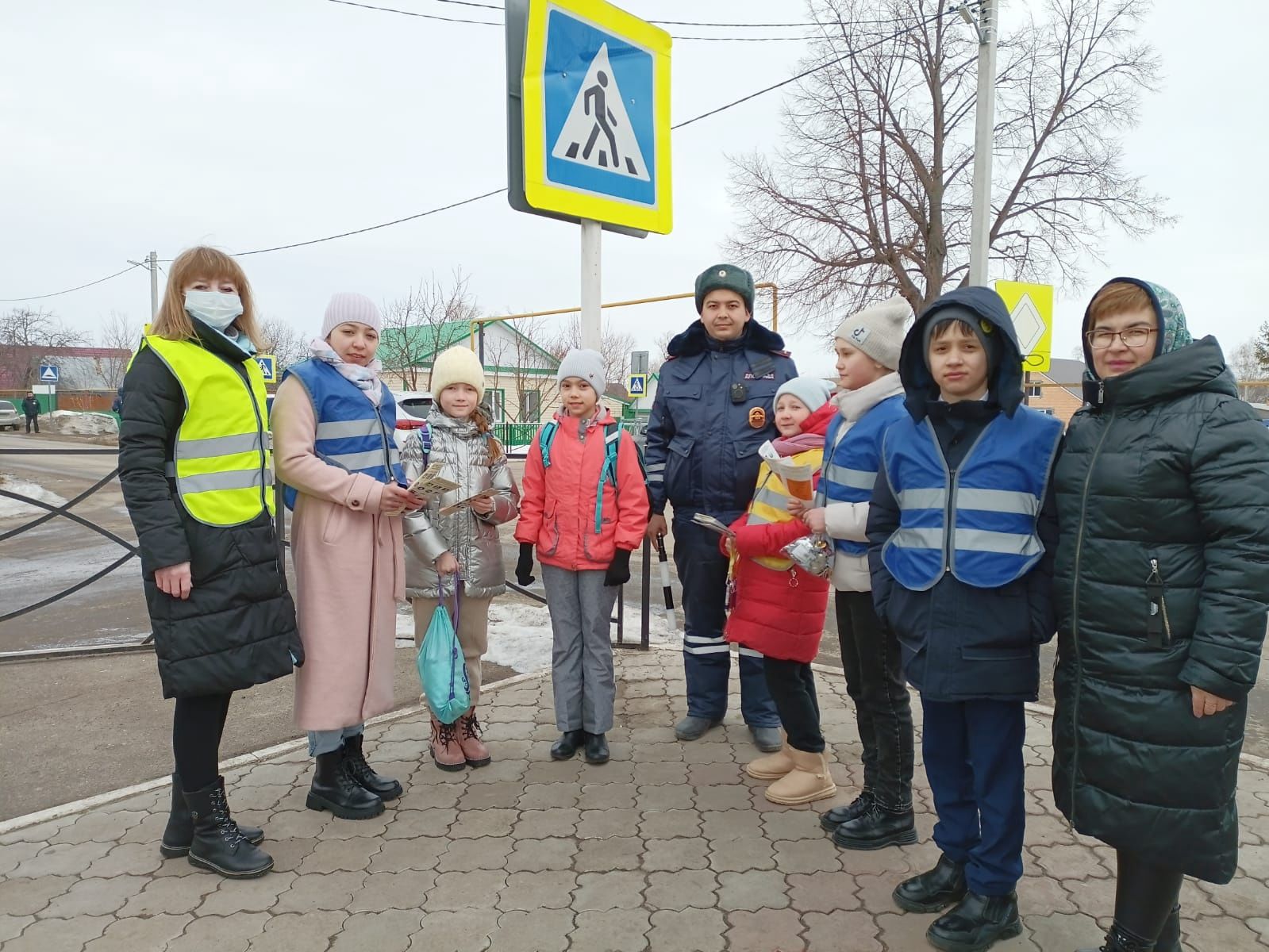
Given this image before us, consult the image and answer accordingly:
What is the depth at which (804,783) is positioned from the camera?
3.27 m

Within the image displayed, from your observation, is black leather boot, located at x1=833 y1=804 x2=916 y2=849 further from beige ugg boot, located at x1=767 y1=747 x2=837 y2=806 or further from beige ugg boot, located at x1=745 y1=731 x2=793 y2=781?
beige ugg boot, located at x1=745 y1=731 x2=793 y2=781

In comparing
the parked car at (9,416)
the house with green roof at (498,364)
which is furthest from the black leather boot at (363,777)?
the parked car at (9,416)

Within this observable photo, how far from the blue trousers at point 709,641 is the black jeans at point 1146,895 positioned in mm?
1730

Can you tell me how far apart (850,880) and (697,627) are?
4.71 ft

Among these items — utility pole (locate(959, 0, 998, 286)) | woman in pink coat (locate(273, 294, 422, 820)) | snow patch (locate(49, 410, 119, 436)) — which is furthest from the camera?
snow patch (locate(49, 410, 119, 436))

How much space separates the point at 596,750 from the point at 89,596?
5.62 meters

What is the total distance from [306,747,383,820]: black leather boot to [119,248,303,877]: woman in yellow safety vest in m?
0.31

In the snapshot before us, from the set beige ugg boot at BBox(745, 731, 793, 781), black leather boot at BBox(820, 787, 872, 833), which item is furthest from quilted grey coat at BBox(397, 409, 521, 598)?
black leather boot at BBox(820, 787, 872, 833)

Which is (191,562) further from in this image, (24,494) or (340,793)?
(24,494)

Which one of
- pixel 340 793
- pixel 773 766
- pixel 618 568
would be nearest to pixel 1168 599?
pixel 773 766

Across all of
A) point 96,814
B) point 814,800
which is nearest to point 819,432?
point 814,800

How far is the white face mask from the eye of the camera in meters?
2.69

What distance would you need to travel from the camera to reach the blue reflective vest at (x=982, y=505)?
224cm

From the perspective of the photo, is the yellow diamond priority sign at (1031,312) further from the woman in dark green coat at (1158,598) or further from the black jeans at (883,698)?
the woman in dark green coat at (1158,598)
